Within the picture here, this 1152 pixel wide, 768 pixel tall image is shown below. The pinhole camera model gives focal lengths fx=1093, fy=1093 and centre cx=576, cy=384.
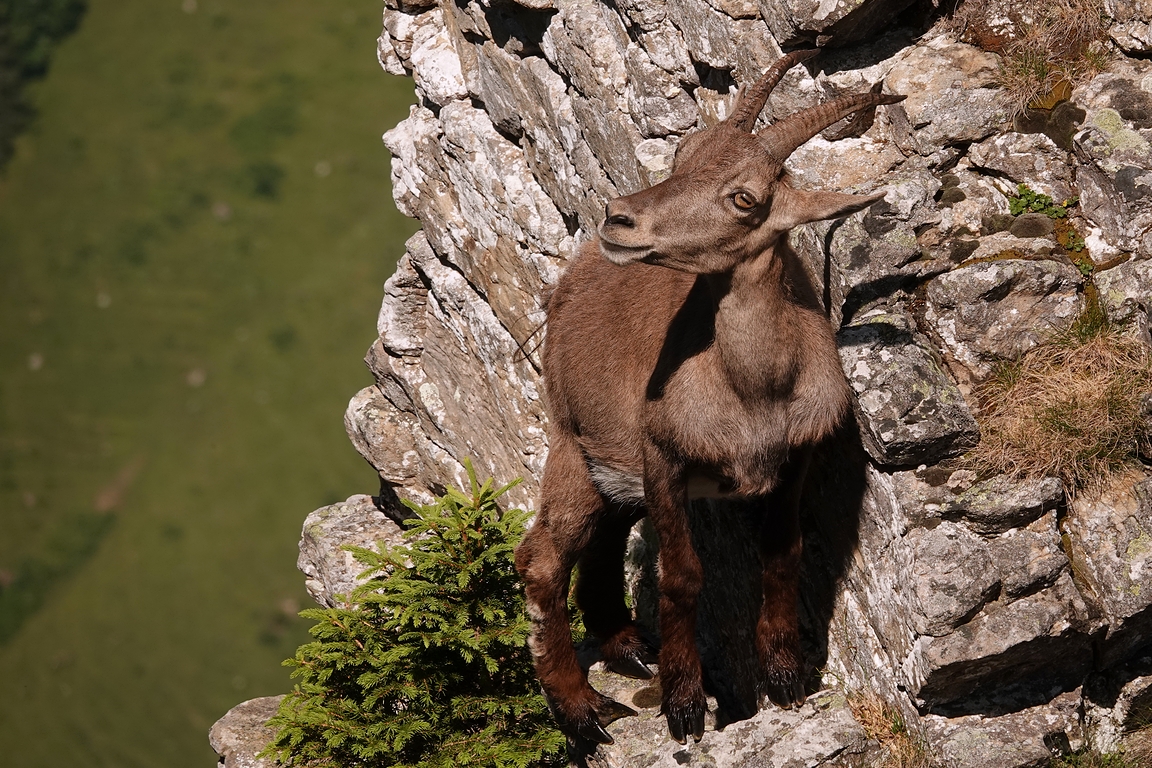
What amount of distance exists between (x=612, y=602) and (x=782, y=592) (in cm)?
171

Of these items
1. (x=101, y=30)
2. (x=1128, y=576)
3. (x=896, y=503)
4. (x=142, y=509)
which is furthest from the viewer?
(x=101, y=30)

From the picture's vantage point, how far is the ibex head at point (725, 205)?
529cm

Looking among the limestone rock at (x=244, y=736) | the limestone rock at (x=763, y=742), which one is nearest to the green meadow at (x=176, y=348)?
the limestone rock at (x=244, y=736)

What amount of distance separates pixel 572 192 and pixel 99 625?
98.0 ft

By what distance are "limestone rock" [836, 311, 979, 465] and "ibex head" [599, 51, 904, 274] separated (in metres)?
1.14

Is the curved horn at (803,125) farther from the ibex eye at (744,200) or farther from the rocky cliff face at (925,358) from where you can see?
the rocky cliff face at (925,358)

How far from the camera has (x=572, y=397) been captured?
6.99 m

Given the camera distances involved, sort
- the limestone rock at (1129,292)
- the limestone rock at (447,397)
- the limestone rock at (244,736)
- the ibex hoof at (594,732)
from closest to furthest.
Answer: the limestone rock at (1129,292), the ibex hoof at (594,732), the limestone rock at (244,736), the limestone rock at (447,397)

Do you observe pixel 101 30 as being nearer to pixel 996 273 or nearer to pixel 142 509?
pixel 142 509

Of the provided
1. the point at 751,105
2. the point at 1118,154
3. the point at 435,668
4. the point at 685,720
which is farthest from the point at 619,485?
the point at 1118,154

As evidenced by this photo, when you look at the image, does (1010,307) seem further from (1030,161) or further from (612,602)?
(612,602)

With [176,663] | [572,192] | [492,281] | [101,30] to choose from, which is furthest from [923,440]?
[101,30]

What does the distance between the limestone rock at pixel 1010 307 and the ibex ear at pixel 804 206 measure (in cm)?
138

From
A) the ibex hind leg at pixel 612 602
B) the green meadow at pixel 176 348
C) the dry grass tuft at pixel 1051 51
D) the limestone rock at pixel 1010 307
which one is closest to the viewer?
the limestone rock at pixel 1010 307
